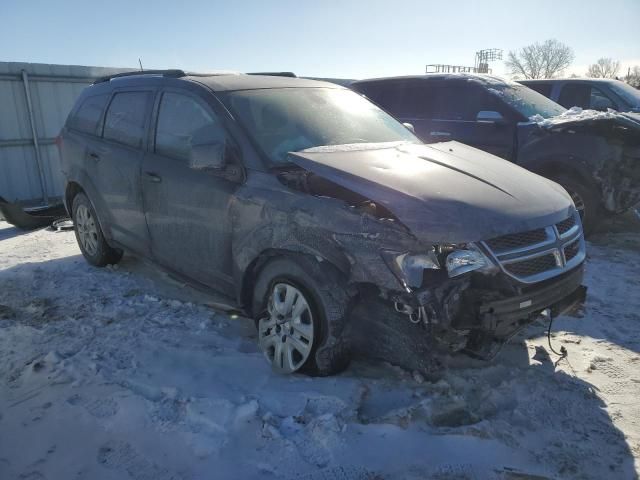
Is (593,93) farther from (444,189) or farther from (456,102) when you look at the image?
(444,189)

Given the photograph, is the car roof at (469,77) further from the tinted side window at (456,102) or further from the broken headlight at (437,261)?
the broken headlight at (437,261)

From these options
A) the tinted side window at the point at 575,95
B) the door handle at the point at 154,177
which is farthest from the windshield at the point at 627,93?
the door handle at the point at 154,177

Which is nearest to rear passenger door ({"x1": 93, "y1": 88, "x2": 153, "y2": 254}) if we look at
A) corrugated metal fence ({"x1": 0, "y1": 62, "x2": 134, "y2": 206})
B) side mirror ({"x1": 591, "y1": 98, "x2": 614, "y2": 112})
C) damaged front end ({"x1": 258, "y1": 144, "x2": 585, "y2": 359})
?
damaged front end ({"x1": 258, "y1": 144, "x2": 585, "y2": 359})

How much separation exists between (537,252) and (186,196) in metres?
2.41

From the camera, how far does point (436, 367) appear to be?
2.72 m

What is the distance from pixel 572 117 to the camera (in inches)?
246

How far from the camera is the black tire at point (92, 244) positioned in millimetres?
5172

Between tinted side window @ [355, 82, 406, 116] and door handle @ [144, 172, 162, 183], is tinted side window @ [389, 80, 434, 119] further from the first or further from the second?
door handle @ [144, 172, 162, 183]

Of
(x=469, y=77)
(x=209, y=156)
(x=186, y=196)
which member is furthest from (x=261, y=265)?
(x=469, y=77)

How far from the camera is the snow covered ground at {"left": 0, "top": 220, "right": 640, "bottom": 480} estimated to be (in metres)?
2.44

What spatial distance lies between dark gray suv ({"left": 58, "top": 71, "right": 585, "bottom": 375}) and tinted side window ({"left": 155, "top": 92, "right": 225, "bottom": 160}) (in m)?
0.01

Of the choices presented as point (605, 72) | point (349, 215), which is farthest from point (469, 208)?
point (605, 72)

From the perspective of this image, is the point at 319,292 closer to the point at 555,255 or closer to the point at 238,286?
the point at 238,286

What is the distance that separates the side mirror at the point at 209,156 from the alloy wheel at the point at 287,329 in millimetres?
889
